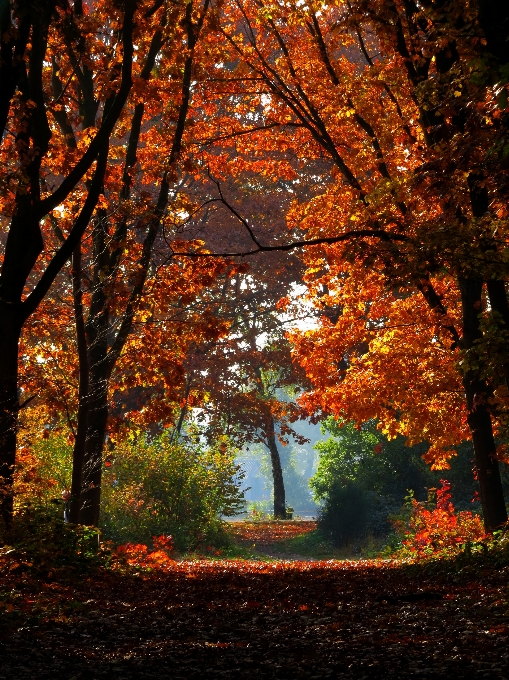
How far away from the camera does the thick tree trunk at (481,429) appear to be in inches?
479

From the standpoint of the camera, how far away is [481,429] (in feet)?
42.1

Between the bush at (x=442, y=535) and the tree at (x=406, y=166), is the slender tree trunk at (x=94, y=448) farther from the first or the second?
the bush at (x=442, y=535)

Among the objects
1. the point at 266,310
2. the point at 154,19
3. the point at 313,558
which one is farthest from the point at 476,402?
the point at 266,310

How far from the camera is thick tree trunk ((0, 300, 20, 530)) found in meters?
9.34

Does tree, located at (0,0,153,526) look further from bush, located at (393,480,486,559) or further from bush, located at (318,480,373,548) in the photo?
bush, located at (318,480,373,548)

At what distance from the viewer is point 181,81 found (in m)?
13.2

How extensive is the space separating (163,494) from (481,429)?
10.8 m

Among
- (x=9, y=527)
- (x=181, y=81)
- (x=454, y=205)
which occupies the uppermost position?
(x=181, y=81)

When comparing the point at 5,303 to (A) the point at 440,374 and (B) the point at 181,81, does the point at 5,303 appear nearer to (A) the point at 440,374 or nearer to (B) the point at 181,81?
(B) the point at 181,81

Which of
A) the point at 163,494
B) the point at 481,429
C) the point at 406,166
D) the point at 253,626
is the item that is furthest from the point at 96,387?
the point at 163,494

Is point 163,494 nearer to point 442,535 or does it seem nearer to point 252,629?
point 442,535

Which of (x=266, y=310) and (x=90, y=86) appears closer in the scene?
(x=90, y=86)

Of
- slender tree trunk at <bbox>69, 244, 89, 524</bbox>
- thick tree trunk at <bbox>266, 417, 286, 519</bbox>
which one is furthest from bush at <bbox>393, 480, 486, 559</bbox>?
thick tree trunk at <bbox>266, 417, 286, 519</bbox>

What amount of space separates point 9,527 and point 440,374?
7754 millimetres
